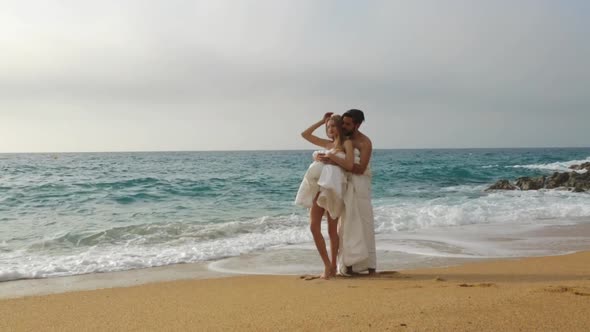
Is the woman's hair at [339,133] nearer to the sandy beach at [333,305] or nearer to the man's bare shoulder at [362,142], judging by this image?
the man's bare shoulder at [362,142]

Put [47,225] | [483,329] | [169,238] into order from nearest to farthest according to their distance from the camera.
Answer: [483,329], [169,238], [47,225]

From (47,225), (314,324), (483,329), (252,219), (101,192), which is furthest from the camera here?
(101,192)

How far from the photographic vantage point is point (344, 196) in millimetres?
5281

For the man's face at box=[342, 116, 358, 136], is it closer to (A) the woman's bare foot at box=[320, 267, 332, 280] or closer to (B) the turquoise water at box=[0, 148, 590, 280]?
(A) the woman's bare foot at box=[320, 267, 332, 280]

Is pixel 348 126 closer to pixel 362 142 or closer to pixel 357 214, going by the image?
pixel 362 142

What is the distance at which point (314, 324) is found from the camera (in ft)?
9.94

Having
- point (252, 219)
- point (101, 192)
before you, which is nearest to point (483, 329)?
point (252, 219)

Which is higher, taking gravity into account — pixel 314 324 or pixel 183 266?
pixel 314 324

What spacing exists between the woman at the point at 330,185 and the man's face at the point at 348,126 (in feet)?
0.18

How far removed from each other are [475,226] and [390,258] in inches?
183

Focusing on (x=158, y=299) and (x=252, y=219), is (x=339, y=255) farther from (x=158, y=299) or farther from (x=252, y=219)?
(x=252, y=219)

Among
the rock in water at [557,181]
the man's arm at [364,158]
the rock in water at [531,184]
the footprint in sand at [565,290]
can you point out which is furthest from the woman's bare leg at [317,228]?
the rock in water at [557,181]

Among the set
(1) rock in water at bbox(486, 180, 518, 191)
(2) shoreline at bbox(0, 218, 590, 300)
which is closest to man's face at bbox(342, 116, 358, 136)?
(2) shoreline at bbox(0, 218, 590, 300)

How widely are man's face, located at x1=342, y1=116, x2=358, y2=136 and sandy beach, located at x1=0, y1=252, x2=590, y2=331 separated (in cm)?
159
